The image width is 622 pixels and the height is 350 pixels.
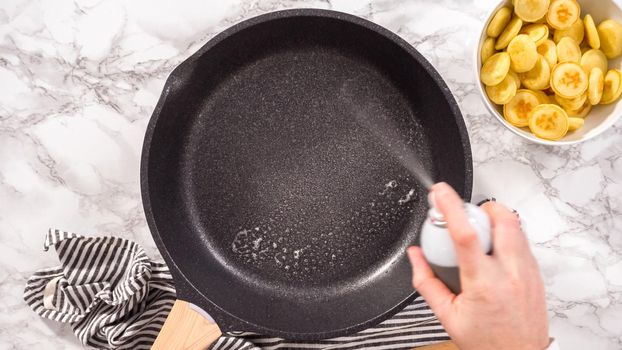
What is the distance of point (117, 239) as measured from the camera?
93 centimetres

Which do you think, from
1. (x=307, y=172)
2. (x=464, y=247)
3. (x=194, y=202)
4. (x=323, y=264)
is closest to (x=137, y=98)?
(x=194, y=202)

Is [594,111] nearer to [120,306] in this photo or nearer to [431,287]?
[431,287]

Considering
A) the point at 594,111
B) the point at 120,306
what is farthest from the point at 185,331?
the point at 594,111

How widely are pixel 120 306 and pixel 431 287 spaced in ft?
1.67

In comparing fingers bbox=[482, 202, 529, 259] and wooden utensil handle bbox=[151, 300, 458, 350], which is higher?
fingers bbox=[482, 202, 529, 259]

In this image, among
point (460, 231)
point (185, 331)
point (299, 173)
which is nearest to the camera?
point (460, 231)

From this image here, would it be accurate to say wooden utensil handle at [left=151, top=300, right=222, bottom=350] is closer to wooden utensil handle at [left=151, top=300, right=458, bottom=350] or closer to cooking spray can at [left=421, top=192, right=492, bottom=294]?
wooden utensil handle at [left=151, top=300, right=458, bottom=350]

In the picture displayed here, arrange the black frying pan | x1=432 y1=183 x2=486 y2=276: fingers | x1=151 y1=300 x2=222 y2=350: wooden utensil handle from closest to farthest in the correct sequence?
x1=432 y1=183 x2=486 y2=276: fingers < x1=151 y1=300 x2=222 y2=350: wooden utensil handle < the black frying pan

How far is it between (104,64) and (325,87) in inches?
13.8

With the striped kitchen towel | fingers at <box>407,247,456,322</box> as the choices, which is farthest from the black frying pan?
fingers at <box>407,247,456,322</box>

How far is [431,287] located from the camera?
25.0 inches

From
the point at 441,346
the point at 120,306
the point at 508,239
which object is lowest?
the point at 441,346

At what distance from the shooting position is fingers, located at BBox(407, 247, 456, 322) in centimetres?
63

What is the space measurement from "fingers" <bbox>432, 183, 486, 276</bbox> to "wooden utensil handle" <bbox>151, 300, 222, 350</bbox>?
0.39 metres
